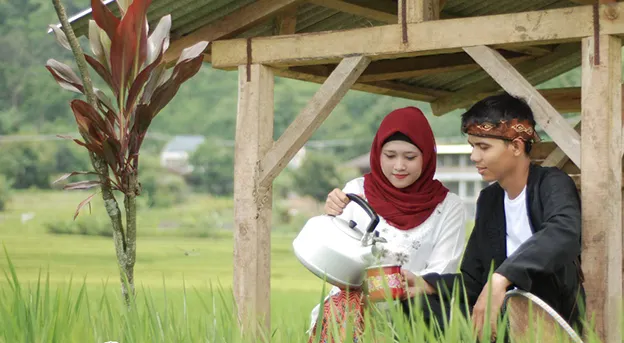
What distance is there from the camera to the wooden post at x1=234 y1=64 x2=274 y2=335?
477 cm

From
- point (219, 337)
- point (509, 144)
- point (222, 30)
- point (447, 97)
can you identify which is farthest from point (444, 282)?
point (447, 97)

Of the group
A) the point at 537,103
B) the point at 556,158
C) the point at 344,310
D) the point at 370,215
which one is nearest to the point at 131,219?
the point at 344,310

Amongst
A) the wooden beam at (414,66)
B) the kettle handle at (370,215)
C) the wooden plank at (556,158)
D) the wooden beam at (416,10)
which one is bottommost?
the kettle handle at (370,215)

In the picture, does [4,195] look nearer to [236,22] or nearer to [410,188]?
[236,22]

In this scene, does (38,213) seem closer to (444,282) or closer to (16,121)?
(16,121)

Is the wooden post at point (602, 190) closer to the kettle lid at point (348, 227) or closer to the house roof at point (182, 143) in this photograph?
the kettle lid at point (348, 227)

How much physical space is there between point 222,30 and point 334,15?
0.83 metres

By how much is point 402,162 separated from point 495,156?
44 centimetres

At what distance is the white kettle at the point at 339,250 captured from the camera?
3.65 metres

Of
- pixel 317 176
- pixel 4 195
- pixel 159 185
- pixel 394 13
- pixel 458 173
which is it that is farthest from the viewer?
pixel 458 173

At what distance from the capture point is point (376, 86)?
19.9 feet

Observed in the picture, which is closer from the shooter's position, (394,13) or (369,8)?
(369,8)

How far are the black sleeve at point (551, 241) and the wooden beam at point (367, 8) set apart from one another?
1.66m

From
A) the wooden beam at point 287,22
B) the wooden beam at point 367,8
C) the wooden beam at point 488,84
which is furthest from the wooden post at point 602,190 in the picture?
the wooden beam at point 488,84
